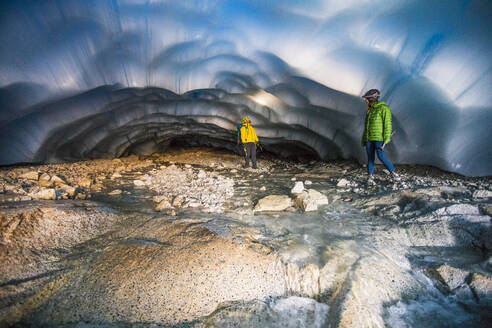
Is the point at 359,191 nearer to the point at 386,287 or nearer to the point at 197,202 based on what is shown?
the point at 386,287

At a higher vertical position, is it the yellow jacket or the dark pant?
the yellow jacket

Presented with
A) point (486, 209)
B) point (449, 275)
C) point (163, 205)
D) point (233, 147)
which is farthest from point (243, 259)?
point (233, 147)

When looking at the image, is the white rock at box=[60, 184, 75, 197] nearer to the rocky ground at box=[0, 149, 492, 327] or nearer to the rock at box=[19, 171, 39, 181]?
the rocky ground at box=[0, 149, 492, 327]

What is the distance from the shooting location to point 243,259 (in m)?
1.45

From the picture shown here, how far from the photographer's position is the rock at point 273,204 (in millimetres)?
2436

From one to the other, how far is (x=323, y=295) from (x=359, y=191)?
1.97 meters

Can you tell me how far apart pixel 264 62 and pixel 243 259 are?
333cm

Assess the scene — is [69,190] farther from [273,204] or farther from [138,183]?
[273,204]

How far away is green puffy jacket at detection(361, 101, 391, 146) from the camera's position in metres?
3.09

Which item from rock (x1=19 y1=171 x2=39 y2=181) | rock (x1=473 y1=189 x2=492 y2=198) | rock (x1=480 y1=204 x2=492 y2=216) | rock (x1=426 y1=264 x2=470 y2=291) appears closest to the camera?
rock (x1=426 y1=264 x2=470 y2=291)

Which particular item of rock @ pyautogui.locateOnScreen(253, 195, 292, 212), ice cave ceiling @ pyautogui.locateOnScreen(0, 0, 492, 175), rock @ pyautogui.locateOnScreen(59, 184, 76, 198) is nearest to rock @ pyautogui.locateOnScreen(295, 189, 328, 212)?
rock @ pyautogui.locateOnScreen(253, 195, 292, 212)

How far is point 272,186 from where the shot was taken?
3506 mm

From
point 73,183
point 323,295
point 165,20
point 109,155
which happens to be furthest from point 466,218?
point 109,155

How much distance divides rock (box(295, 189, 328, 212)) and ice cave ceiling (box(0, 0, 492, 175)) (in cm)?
199
